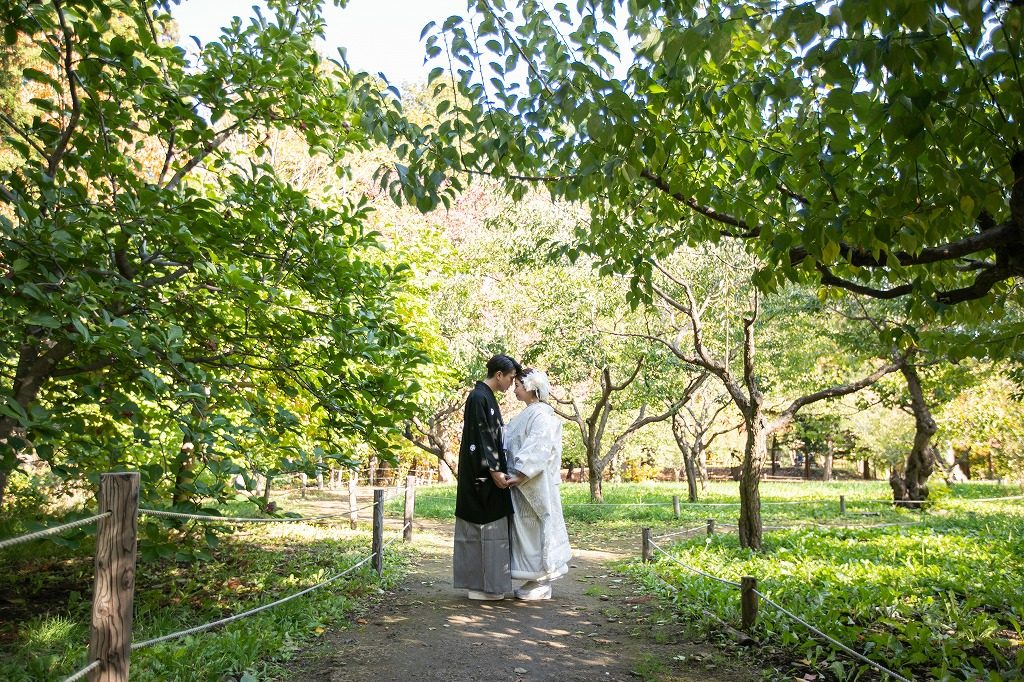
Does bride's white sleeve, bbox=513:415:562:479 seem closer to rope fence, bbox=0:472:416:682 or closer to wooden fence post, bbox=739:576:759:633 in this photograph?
wooden fence post, bbox=739:576:759:633

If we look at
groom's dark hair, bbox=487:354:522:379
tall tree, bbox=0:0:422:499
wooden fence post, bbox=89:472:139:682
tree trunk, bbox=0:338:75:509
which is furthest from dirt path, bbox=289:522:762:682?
tree trunk, bbox=0:338:75:509

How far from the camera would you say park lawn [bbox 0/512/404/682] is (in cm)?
432

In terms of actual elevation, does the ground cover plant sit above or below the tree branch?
below

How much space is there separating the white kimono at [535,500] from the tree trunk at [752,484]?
3362 mm

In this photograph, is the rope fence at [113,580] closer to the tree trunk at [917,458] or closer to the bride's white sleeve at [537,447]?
the bride's white sleeve at [537,447]

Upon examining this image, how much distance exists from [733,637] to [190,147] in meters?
5.33

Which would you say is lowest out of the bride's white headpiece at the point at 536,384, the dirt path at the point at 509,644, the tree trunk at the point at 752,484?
the dirt path at the point at 509,644

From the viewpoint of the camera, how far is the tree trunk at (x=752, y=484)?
920 cm

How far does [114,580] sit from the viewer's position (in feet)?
9.62

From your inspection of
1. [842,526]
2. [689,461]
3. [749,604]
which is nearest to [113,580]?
[749,604]

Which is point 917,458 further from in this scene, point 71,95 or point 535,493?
point 71,95

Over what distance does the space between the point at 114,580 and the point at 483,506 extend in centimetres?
397

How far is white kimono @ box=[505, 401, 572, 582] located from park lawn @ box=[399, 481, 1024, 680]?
3.93 ft

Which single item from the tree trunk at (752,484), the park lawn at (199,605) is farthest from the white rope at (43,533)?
the tree trunk at (752,484)
